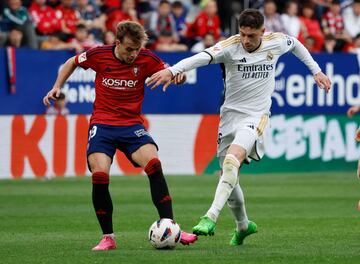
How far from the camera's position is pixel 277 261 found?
960 cm

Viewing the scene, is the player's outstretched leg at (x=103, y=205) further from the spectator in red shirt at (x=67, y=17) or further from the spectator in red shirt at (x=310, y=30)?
the spectator in red shirt at (x=310, y=30)

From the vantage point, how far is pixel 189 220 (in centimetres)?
1404

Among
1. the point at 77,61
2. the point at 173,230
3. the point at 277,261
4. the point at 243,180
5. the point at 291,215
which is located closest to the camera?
the point at 277,261

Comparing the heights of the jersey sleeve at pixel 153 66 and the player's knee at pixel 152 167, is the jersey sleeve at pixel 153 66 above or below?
above

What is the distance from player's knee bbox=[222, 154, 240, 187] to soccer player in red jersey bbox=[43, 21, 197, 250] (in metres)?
0.62

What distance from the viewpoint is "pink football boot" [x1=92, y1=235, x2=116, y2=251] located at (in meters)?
10.5

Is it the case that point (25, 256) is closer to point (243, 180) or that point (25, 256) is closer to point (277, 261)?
point (277, 261)

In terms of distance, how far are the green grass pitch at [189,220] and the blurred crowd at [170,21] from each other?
12.8 ft

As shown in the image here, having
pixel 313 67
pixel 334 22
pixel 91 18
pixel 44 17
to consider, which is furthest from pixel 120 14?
pixel 313 67

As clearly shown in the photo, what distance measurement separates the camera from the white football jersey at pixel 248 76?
36.8 feet

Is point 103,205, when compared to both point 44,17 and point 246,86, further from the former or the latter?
point 44,17

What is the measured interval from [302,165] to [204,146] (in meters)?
2.42

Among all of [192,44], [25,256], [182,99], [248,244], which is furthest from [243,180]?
[25,256]

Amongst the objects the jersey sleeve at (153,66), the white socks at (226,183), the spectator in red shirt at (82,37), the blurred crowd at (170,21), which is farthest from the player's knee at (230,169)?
the spectator in red shirt at (82,37)
